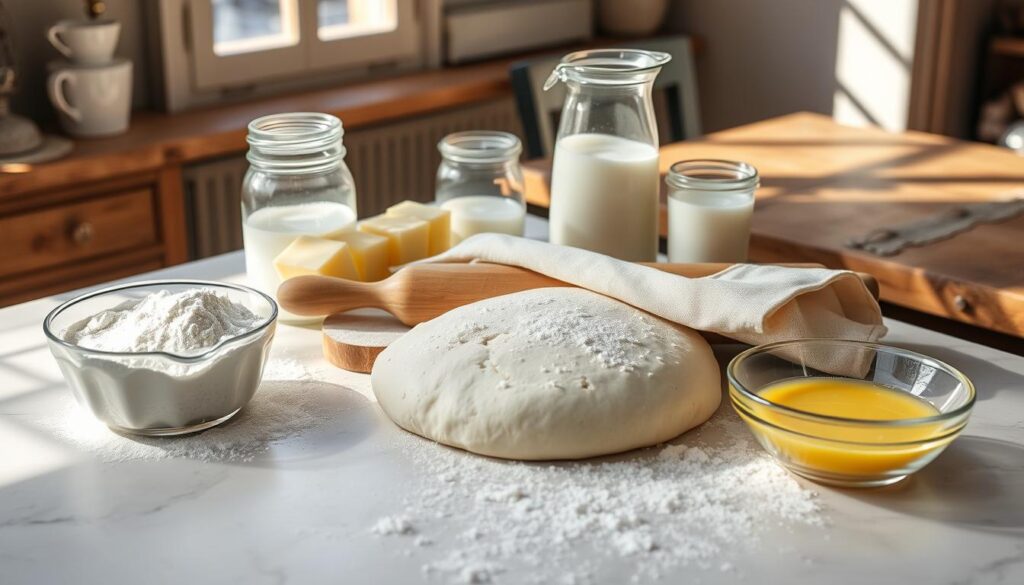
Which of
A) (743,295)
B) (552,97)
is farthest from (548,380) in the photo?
(552,97)

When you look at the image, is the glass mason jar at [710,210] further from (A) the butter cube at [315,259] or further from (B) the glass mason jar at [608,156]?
(A) the butter cube at [315,259]

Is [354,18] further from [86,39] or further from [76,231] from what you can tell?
[76,231]

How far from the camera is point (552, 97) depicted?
2312 millimetres

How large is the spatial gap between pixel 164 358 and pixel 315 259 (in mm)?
289

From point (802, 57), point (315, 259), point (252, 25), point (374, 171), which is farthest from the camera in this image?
point (802, 57)

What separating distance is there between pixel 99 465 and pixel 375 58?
2.21 m

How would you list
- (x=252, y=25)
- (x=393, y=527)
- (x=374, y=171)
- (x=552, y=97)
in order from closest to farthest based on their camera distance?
(x=393, y=527), (x=552, y=97), (x=252, y=25), (x=374, y=171)

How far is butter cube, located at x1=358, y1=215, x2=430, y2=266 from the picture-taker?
4.21ft

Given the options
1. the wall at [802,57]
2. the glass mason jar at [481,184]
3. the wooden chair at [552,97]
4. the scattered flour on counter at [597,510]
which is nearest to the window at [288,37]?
the wooden chair at [552,97]

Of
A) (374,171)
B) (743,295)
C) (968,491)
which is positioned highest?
(743,295)

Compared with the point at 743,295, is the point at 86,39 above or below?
above

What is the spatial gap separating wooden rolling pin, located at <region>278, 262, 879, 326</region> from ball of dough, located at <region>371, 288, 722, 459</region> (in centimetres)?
7

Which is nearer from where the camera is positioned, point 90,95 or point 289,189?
point 289,189

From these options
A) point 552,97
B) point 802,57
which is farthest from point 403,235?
point 802,57
